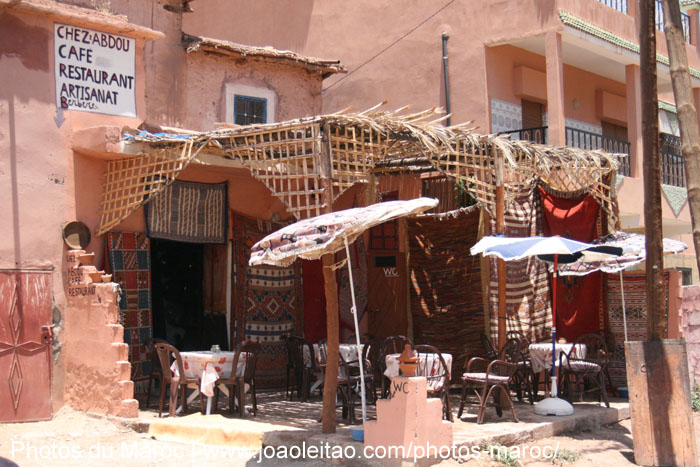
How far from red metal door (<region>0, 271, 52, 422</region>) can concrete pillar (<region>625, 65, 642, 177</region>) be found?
38.9 ft

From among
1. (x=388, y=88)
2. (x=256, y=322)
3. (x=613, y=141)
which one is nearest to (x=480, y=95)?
(x=388, y=88)

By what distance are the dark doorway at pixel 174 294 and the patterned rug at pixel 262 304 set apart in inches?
51.0

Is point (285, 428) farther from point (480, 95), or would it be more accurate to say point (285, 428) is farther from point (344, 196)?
→ point (480, 95)

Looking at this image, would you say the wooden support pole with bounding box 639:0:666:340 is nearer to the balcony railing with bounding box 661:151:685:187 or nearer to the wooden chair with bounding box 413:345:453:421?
the wooden chair with bounding box 413:345:453:421

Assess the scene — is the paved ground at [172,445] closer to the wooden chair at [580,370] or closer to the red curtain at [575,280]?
the wooden chair at [580,370]

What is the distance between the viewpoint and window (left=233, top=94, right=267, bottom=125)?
13.3 metres

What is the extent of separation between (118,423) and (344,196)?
17.7 feet

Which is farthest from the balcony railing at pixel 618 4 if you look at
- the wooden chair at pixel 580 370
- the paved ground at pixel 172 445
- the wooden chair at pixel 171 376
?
the wooden chair at pixel 171 376

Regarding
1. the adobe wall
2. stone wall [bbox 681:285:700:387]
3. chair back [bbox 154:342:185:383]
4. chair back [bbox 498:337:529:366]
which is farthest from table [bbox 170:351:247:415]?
stone wall [bbox 681:285:700:387]

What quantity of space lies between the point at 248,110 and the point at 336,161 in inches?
219

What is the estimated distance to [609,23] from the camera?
1609 cm

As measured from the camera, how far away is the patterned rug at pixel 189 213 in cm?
1069

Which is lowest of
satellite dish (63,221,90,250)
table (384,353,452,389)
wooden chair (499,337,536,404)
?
wooden chair (499,337,536,404)

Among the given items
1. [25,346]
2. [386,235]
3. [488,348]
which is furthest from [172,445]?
[386,235]
